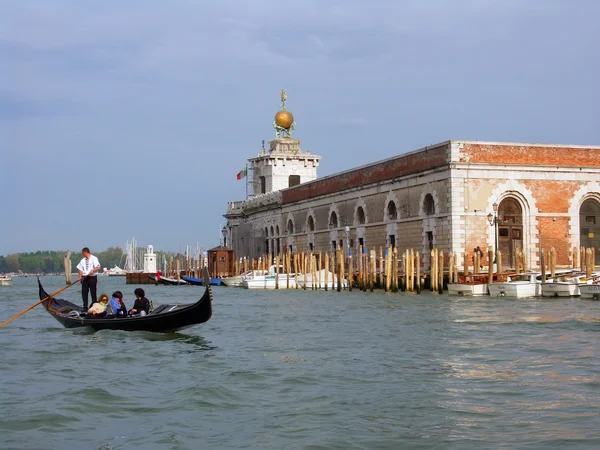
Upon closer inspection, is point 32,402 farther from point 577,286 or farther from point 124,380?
point 577,286

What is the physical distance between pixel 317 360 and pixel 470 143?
Result: 19.8 m

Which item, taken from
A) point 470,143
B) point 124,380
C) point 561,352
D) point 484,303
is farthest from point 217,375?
Result: point 470,143

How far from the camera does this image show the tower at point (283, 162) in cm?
5828

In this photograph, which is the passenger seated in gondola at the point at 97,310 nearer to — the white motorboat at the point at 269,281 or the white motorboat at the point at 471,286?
the white motorboat at the point at 471,286

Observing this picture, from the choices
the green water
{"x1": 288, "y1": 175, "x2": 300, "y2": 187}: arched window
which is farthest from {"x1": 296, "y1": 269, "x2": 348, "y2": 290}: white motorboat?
{"x1": 288, "y1": 175, "x2": 300, "y2": 187}: arched window

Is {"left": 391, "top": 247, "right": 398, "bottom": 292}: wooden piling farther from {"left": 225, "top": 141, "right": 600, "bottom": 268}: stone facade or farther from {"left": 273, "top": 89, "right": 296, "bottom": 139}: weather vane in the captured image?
{"left": 273, "top": 89, "right": 296, "bottom": 139}: weather vane

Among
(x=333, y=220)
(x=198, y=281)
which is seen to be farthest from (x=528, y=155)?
(x=198, y=281)

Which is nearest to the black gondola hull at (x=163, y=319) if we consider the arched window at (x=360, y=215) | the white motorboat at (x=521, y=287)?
the white motorboat at (x=521, y=287)

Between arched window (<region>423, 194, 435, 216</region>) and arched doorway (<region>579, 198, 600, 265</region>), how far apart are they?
5211 mm

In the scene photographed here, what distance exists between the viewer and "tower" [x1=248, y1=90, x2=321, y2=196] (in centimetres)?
5828

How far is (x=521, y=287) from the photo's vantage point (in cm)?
2630

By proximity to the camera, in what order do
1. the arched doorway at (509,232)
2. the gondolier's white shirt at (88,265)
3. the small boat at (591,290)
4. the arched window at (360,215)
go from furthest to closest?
the arched window at (360,215) < the arched doorway at (509,232) < the small boat at (591,290) < the gondolier's white shirt at (88,265)

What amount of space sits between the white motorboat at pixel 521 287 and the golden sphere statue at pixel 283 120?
34.6 metres

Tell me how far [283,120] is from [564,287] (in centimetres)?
3602
